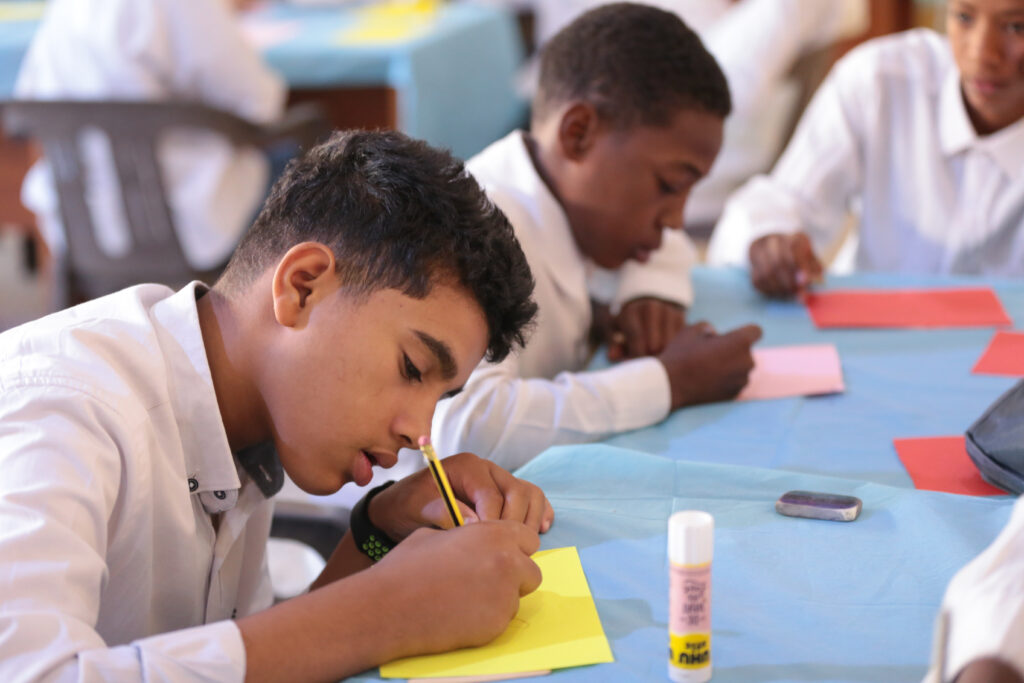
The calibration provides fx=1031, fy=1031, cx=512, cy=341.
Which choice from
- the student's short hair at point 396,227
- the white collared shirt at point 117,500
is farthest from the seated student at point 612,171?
the white collared shirt at point 117,500

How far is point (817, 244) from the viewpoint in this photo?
218 cm

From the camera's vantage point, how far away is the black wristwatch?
0.99 metres

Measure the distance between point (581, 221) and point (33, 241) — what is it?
311 centimetres

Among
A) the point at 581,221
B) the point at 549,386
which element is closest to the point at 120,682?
the point at 549,386

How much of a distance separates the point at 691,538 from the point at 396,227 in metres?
0.40

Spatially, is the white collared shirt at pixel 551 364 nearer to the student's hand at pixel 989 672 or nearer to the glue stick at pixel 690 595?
the glue stick at pixel 690 595

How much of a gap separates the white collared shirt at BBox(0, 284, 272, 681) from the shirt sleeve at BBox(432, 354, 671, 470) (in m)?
0.25

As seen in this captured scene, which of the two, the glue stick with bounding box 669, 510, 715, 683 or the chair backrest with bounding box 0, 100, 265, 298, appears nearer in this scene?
the glue stick with bounding box 669, 510, 715, 683

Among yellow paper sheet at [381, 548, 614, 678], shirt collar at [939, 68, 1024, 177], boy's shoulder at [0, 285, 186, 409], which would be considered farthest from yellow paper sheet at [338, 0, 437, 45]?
yellow paper sheet at [381, 548, 614, 678]

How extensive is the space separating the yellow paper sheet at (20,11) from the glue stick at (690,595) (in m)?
3.68

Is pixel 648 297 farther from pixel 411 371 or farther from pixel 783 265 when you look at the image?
pixel 411 371

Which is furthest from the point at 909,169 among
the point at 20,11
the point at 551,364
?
the point at 20,11

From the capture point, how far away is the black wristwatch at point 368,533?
994 mm

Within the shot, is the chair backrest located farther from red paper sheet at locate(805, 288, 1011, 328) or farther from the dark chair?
red paper sheet at locate(805, 288, 1011, 328)
